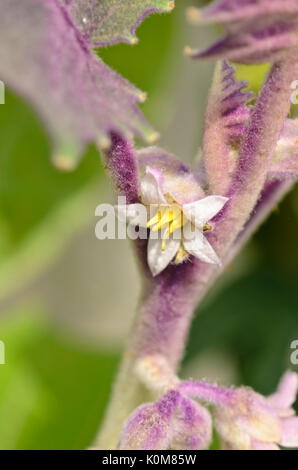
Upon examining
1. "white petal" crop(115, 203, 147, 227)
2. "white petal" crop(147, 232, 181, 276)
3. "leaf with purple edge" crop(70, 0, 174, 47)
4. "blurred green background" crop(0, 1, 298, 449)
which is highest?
"leaf with purple edge" crop(70, 0, 174, 47)

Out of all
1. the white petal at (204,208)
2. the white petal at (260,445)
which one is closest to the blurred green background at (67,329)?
the white petal at (260,445)

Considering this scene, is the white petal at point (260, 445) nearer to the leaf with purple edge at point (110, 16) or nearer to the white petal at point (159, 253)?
the white petal at point (159, 253)

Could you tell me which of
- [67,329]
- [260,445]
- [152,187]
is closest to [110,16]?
[152,187]

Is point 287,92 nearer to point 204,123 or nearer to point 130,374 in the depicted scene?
point 204,123

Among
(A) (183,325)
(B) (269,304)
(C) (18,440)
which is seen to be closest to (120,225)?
(A) (183,325)

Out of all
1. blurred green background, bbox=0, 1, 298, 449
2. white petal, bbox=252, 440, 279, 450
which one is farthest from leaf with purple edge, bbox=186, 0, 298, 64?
blurred green background, bbox=0, 1, 298, 449

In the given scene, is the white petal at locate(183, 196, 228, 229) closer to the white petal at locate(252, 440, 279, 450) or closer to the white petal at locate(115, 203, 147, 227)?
the white petal at locate(115, 203, 147, 227)
